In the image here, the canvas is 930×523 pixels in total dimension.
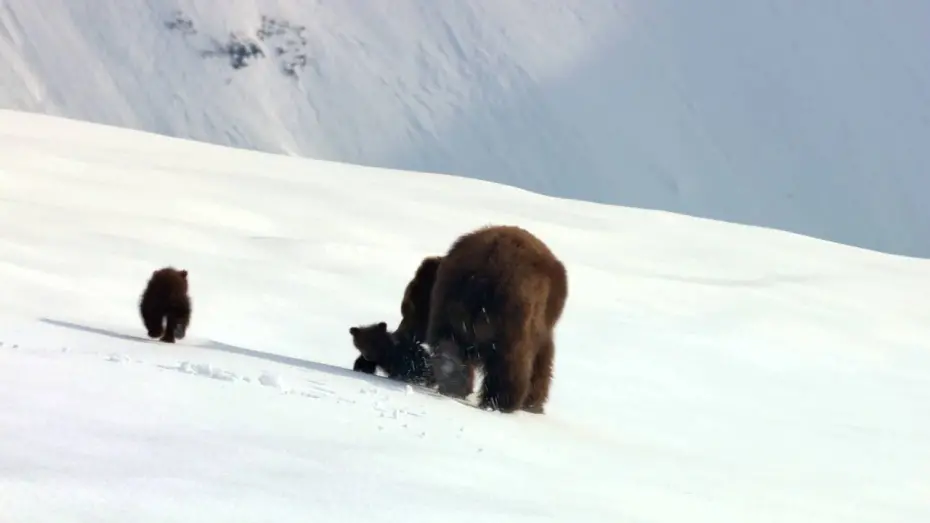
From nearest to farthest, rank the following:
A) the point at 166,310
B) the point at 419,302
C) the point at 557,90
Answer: the point at 419,302 < the point at 166,310 < the point at 557,90

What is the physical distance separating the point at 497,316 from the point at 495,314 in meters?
0.02

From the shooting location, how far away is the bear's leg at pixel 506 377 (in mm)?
6473

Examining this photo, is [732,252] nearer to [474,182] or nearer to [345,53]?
[474,182]

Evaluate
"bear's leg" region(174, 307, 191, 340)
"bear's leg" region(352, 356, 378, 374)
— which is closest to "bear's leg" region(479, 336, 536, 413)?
"bear's leg" region(352, 356, 378, 374)

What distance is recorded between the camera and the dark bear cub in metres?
7.11

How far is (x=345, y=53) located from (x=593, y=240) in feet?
184

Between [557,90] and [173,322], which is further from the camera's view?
[557,90]

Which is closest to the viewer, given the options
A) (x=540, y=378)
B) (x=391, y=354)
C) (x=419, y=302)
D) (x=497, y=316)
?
(x=497, y=316)

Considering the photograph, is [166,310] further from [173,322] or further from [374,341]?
[374,341]

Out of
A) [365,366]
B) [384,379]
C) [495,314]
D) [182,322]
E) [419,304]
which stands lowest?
[384,379]

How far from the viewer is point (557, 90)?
245ft

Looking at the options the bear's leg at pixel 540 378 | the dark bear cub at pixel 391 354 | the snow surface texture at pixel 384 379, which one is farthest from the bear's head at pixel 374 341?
the bear's leg at pixel 540 378

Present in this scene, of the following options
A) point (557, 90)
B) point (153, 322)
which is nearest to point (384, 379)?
point (153, 322)

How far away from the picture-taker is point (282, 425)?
177 inches
